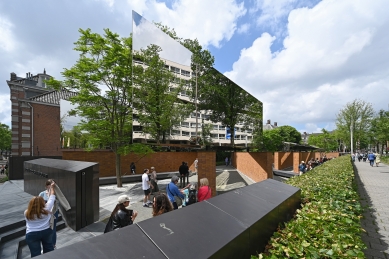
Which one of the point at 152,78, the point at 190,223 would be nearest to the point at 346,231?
the point at 190,223

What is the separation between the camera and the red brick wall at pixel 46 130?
25828 mm

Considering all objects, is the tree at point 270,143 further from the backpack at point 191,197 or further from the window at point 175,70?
the backpack at point 191,197

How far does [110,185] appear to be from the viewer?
15266 millimetres

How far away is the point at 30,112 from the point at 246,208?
31259mm

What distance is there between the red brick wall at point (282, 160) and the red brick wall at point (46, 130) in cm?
2862

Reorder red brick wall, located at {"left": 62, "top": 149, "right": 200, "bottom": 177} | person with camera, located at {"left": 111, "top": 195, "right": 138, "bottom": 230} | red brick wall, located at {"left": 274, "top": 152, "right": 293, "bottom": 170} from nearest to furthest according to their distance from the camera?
person with camera, located at {"left": 111, "top": 195, "right": 138, "bottom": 230} < red brick wall, located at {"left": 62, "top": 149, "right": 200, "bottom": 177} < red brick wall, located at {"left": 274, "top": 152, "right": 293, "bottom": 170}

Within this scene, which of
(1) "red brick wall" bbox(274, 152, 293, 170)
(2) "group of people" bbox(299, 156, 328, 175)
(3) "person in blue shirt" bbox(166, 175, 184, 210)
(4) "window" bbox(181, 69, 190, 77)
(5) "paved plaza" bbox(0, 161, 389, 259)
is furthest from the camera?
(1) "red brick wall" bbox(274, 152, 293, 170)

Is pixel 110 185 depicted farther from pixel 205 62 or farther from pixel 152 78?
pixel 205 62

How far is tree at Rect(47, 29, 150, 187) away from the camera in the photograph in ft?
40.9

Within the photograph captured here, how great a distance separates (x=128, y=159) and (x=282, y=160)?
20.8 m

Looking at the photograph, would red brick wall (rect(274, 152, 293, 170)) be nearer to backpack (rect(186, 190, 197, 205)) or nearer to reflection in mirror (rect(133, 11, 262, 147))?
reflection in mirror (rect(133, 11, 262, 147))

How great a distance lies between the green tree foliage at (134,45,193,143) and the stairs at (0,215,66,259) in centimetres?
536

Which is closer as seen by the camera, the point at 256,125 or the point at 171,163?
→ the point at 256,125

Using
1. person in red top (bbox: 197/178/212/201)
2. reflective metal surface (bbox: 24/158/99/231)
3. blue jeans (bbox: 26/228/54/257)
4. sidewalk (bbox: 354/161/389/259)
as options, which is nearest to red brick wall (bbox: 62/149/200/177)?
reflective metal surface (bbox: 24/158/99/231)
